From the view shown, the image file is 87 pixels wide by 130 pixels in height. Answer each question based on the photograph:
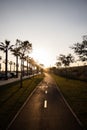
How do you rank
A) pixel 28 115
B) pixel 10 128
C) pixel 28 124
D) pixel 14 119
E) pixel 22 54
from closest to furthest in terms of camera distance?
pixel 10 128
pixel 28 124
pixel 14 119
pixel 28 115
pixel 22 54

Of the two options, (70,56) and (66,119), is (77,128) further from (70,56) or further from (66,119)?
(70,56)

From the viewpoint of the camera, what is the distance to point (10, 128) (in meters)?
8.23

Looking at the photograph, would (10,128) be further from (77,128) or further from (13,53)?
(13,53)

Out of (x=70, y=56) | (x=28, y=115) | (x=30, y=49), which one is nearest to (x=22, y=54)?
(x=30, y=49)

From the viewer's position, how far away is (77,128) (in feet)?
27.1

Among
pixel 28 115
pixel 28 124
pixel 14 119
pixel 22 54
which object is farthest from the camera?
pixel 22 54

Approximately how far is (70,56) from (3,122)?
56.2 metres

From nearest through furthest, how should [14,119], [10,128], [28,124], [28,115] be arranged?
[10,128], [28,124], [14,119], [28,115]

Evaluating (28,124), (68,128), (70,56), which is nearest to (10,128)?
(28,124)

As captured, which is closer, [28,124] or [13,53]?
[28,124]

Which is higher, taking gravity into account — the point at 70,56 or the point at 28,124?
the point at 70,56

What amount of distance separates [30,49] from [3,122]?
43.5 m

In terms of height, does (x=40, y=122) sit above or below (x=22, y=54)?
below

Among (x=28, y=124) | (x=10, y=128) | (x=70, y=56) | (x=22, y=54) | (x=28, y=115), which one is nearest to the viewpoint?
(x=10, y=128)
